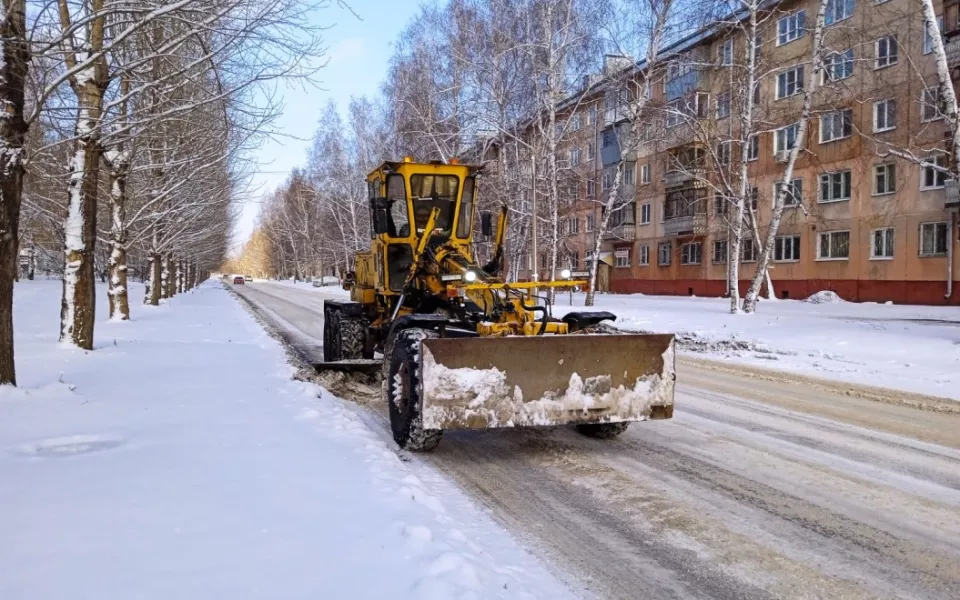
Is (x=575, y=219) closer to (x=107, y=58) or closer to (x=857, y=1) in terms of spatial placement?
(x=857, y=1)

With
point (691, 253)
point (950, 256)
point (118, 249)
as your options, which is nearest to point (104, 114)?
point (118, 249)

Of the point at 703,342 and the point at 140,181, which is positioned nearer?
the point at 703,342

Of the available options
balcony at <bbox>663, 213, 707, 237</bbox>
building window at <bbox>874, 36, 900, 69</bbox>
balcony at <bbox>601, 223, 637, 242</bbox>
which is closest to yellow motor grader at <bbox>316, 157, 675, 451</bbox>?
building window at <bbox>874, 36, 900, 69</bbox>

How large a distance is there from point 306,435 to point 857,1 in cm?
2938

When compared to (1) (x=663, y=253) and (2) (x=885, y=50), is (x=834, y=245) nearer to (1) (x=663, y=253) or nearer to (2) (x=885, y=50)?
(2) (x=885, y=50)

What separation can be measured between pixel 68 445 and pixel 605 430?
4.50 metres

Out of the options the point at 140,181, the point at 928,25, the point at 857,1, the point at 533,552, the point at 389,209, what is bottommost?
the point at 533,552

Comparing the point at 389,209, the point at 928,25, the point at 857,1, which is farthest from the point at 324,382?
the point at 857,1

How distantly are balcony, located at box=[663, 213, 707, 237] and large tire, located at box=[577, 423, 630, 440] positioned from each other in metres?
33.6

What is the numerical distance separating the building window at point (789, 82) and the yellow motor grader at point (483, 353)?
28.4m

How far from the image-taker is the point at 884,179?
1144 inches

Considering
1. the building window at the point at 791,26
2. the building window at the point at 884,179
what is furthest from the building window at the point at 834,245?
the building window at the point at 791,26

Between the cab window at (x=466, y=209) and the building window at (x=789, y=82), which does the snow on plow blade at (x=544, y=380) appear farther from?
the building window at (x=789, y=82)

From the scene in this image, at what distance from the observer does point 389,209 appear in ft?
28.5
